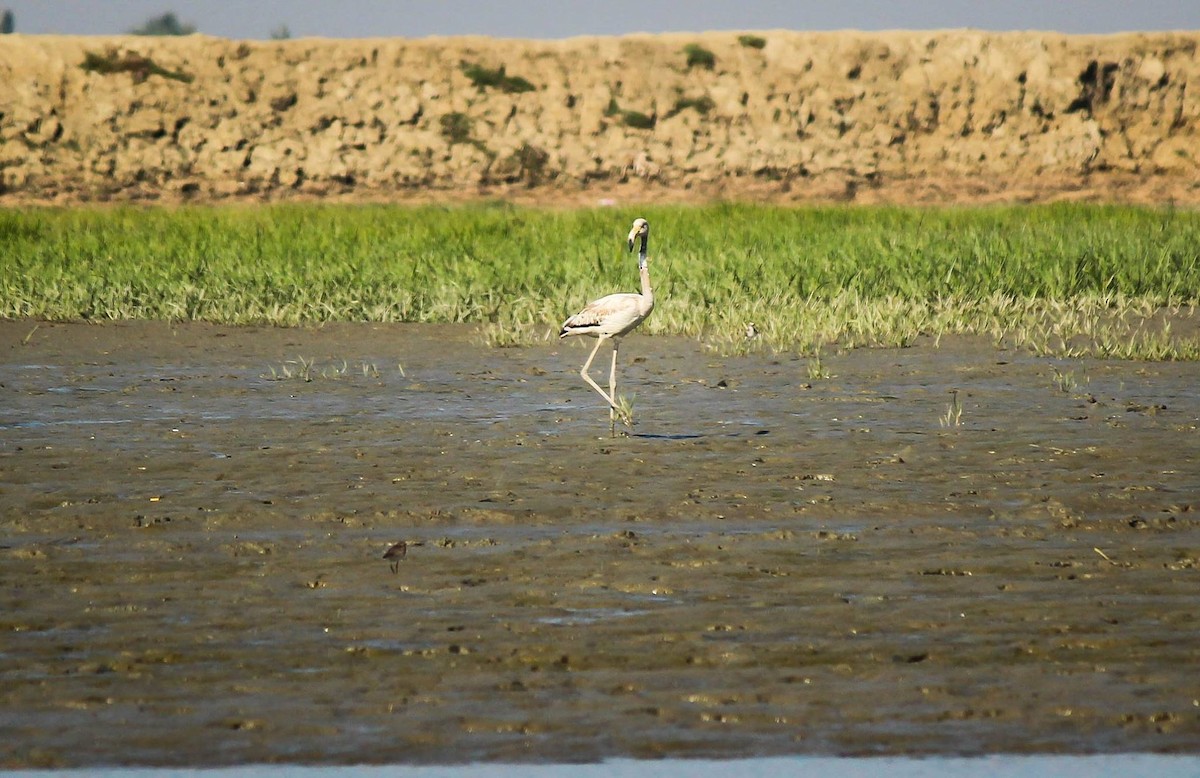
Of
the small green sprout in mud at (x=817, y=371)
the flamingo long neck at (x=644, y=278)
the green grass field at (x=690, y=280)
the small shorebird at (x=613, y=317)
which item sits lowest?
the green grass field at (x=690, y=280)

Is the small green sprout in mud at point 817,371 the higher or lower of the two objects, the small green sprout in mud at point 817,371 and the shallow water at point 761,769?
the lower

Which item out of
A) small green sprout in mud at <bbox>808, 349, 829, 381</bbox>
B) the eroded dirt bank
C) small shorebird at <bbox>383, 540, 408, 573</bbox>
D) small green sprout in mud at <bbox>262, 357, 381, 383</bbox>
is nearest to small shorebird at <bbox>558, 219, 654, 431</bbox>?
small green sprout in mud at <bbox>808, 349, 829, 381</bbox>

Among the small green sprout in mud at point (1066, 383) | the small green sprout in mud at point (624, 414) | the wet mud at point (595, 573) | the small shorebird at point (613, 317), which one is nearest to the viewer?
the wet mud at point (595, 573)

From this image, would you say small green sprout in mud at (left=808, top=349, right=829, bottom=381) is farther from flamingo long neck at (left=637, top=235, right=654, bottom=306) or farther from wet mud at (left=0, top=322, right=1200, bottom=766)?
flamingo long neck at (left=637, top=235, right=654, bottom=306)

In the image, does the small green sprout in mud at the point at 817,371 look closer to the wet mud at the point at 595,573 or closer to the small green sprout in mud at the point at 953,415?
the wet mud at the point at 595,573

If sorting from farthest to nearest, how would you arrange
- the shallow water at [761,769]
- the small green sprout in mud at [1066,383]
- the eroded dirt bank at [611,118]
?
the eroded dirt bank at [611,118]
the small green sprout in mud at [1066,383]
the shallow water at [761,769]

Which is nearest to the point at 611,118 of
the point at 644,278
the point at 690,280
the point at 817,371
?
the point at 690,280

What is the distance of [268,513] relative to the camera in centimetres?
667

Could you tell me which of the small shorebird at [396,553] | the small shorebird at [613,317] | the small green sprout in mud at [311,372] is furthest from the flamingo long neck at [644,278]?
the small shorebird at [396,553]

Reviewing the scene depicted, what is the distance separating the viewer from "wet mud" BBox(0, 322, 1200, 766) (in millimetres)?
4020

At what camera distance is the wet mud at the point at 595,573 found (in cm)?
402

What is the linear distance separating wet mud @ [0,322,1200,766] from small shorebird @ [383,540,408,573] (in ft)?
0.12

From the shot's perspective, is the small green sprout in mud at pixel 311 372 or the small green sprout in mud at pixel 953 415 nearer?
the small green sprout in mud at pixel 953 415

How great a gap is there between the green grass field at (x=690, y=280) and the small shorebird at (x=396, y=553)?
6.41 metres
